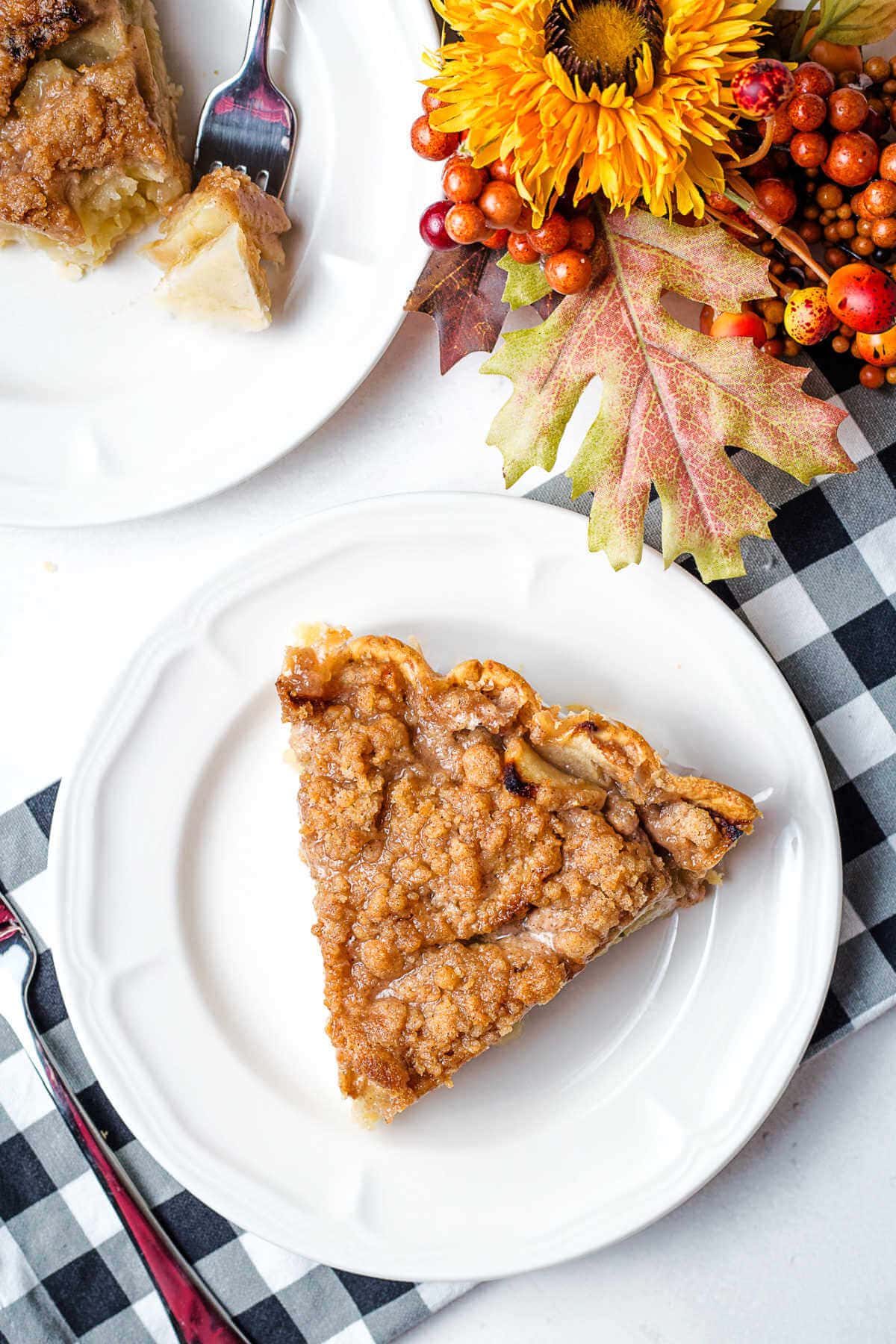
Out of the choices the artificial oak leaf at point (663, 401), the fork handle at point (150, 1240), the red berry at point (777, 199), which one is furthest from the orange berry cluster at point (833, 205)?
the fork handle at point (150, 1240)

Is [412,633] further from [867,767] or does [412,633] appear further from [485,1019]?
[867,767]

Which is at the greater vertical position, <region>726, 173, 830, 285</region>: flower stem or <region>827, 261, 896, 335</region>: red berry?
<region>726, 173, 830, 285</region>: flower stem

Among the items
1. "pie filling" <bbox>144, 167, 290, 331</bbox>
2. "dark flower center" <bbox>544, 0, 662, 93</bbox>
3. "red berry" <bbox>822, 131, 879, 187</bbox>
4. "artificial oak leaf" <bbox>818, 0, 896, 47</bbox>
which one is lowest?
"red berry" <bbox>822, 131, 879, 187</bbox>

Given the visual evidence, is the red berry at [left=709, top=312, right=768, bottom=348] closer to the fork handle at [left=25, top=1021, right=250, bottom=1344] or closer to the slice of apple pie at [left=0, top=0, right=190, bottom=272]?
the slice of apple pie at [left=0, top=0, right=190, bottom=272]

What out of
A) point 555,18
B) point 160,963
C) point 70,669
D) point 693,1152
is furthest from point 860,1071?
point 555,18

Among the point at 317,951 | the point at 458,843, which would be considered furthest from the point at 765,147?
the point at 317,951

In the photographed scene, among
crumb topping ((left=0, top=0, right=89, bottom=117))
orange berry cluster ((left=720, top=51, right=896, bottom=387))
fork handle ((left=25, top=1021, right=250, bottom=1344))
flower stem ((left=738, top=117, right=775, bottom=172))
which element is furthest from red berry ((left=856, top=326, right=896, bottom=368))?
fork handle ((left=25, top=1021, right=250, bottom=1344))

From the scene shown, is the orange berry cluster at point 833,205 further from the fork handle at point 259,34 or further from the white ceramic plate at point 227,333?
the fork handle at point 259,34
